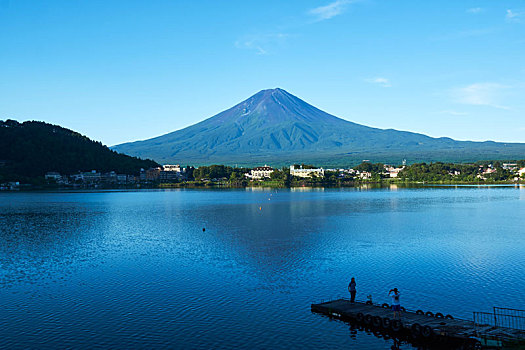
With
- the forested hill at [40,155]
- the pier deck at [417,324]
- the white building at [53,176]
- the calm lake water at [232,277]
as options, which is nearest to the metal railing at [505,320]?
the calm lake water at [232,277]

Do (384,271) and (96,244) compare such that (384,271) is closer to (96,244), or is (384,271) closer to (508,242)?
(508,242)

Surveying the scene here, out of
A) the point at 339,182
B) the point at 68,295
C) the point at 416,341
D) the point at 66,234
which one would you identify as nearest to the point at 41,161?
the point at 339,182

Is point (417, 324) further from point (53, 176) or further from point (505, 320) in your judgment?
point (53, 176)

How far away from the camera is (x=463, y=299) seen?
23.6 meters

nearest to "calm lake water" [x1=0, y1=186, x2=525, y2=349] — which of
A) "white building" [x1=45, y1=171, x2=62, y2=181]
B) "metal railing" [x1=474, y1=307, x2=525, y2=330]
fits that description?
"metal railing" [x1=474, y1=307, x2=525, y2=330]

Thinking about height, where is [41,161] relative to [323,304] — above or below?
above

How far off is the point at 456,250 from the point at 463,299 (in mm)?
14041

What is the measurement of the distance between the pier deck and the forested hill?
157 m

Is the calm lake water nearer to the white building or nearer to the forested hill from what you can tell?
the white building

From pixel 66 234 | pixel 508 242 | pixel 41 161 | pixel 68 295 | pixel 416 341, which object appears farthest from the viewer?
pixel 41 161

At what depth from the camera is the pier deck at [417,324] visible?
17.5m

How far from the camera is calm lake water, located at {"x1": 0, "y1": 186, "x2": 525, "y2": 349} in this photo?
64.2 ft

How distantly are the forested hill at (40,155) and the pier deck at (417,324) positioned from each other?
156860 mm

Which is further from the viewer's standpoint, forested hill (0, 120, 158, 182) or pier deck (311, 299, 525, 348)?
A: forested hill (0, 120, 158, 182)
